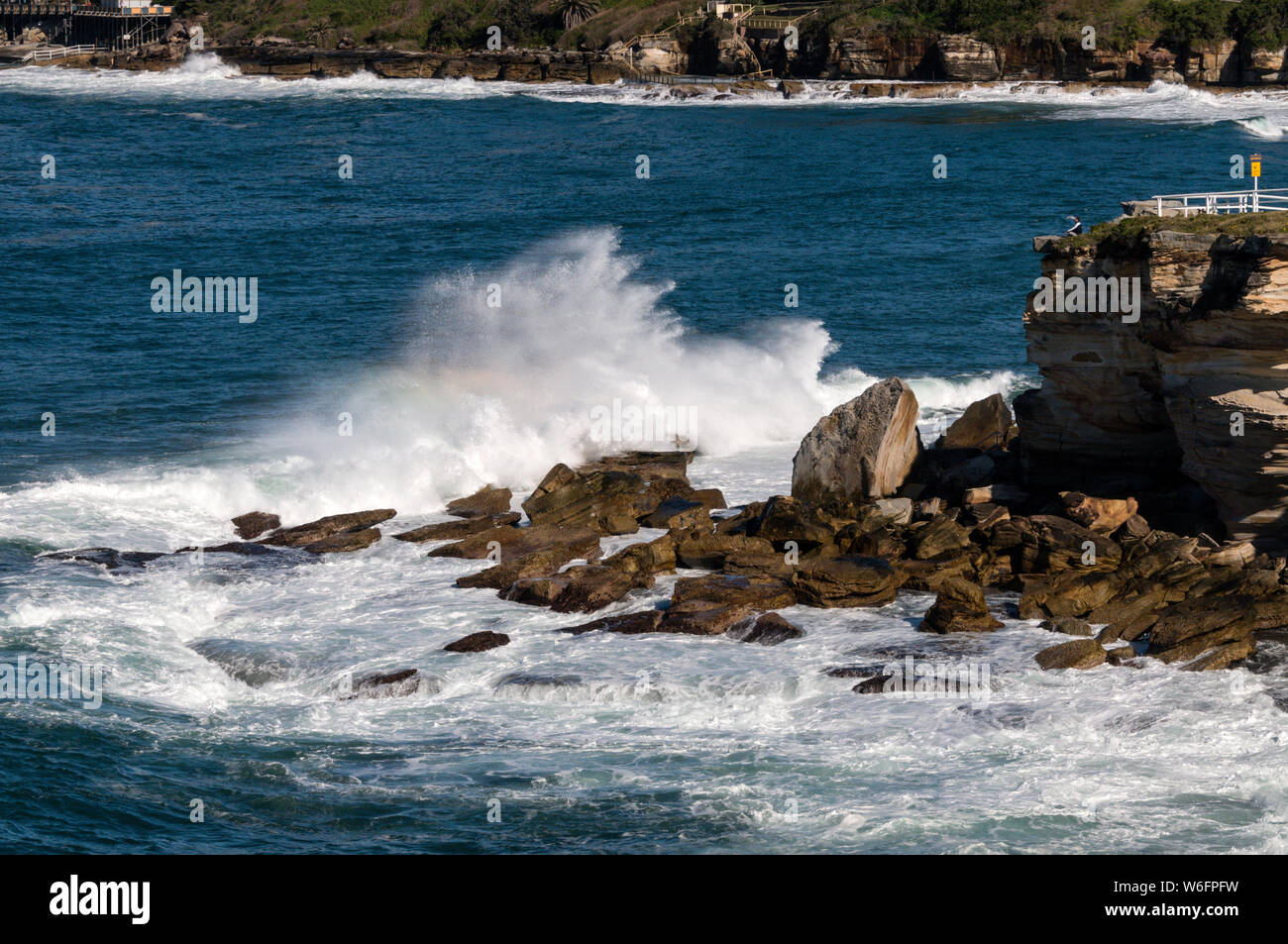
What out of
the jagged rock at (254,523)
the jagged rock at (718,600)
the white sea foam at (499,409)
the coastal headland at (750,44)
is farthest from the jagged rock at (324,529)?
the coastal headland at (750,44)

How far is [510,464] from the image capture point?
119ft

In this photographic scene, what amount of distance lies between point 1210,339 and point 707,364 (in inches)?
658

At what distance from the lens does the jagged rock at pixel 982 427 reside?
3484cm

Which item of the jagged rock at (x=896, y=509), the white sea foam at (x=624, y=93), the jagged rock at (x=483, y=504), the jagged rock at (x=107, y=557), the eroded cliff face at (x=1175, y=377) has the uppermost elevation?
the white sea foam at (x=624, y=93)

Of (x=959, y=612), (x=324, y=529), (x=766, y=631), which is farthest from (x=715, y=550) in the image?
(x=324, y=529)

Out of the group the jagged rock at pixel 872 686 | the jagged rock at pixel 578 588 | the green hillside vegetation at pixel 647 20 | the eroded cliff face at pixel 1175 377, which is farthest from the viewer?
the green hillside vegetation at pixel 647 20

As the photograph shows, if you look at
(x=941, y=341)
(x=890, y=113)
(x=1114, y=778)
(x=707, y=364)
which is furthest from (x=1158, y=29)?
(x=1114, y=778)

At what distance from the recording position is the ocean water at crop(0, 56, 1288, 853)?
787 inches

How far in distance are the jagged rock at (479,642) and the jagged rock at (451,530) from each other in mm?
5942

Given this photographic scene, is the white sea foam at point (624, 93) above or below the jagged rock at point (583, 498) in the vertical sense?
above

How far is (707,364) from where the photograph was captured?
136 ft

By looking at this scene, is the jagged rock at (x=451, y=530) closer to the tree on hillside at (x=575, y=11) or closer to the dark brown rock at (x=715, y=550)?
the dark brown rock at (x=715, y=550)

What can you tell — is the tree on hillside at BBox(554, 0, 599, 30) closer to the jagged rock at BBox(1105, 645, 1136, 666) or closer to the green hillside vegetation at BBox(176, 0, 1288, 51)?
the green hillside vegetation at BBox(176, 0, 1288, 51)

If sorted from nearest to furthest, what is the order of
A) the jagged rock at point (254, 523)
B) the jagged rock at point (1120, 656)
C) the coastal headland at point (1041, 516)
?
the jagged rock at point (1120, 656)
the coastal headland at point (1041, 516)
the jagged rock at point (254, 523)
